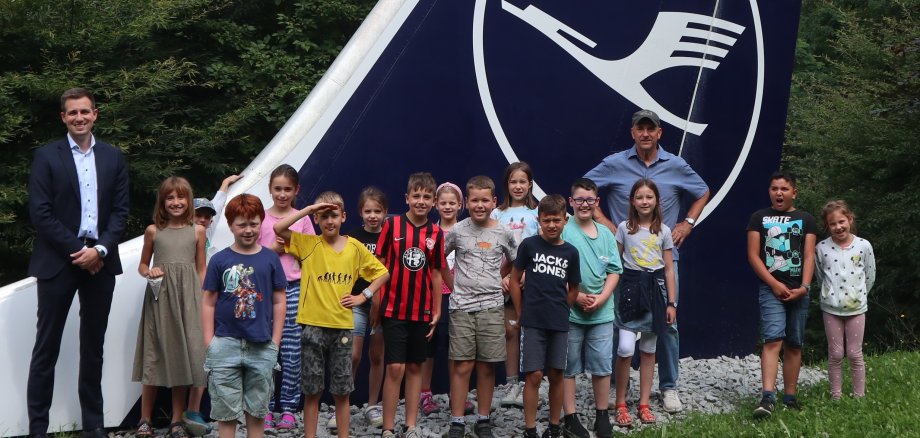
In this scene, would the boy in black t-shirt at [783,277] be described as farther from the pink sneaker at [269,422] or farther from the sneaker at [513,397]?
the pink sneaker at [269,422]

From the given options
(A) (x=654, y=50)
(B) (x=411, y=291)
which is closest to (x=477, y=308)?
(B) (x=411, y=291)

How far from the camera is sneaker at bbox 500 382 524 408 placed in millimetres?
5895

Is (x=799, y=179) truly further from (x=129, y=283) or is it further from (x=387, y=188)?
(x=129, y=283)

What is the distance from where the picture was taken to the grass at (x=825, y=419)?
16.8 ft

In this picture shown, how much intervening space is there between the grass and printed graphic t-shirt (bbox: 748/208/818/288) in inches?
28.2

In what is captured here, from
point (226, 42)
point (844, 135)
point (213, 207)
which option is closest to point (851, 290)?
point (213, 207)

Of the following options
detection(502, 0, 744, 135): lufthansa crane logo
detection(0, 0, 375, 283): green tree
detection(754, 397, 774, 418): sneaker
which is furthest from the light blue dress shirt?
detection(0, 0, 375, 283): green tree

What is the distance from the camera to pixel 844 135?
46.9 feet

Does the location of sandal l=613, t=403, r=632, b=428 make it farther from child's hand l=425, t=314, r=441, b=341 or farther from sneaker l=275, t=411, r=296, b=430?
sneaker l=275, t=411, r=296, b=430

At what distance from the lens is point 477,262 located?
536 centimetres

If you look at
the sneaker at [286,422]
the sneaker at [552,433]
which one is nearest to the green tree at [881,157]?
the sneaker at [552,433]

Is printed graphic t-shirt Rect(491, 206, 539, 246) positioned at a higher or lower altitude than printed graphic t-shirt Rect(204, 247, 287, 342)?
higher

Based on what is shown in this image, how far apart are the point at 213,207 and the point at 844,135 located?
1101cm

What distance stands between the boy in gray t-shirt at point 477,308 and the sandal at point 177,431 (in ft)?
4.41
